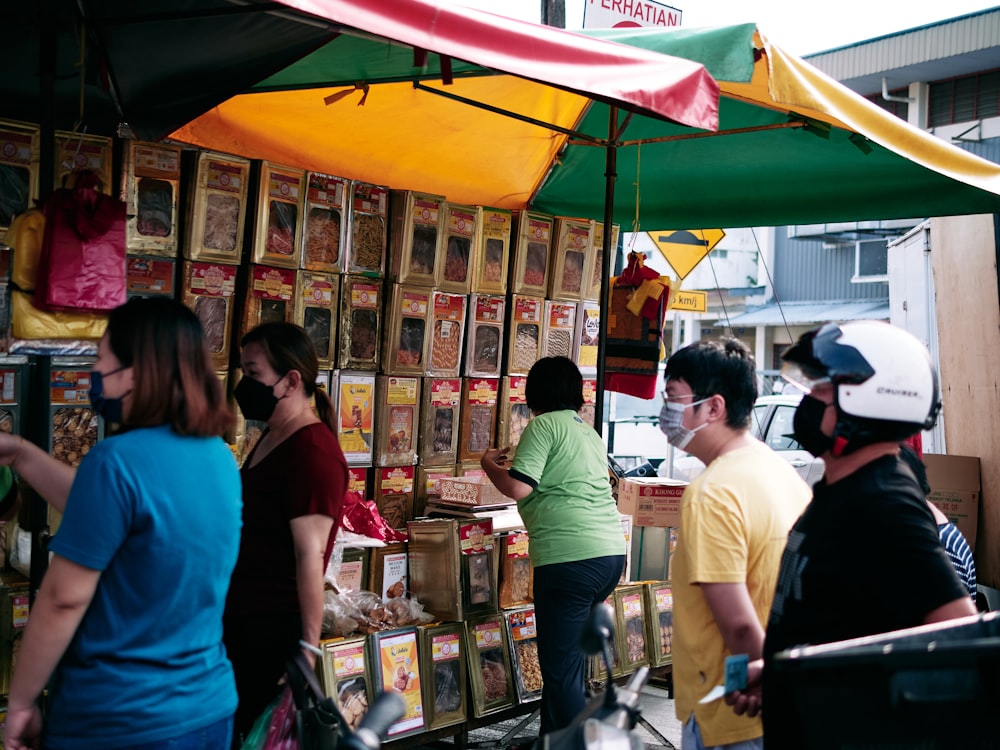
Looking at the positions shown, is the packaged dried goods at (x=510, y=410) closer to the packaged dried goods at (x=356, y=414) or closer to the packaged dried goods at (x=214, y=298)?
the packaged dried goods at (x=356, y=414)

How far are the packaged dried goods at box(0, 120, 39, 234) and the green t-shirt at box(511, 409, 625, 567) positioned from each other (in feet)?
7.91

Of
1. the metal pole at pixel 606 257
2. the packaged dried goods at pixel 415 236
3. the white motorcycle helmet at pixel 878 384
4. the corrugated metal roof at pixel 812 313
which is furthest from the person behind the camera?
the corrugated metal roof at pixel 812 313

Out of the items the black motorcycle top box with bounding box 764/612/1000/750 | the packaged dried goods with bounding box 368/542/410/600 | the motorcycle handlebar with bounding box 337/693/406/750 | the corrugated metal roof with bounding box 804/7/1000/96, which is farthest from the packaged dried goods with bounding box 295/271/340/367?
the corrugated metal roof with bounding box 804/7/1000/96

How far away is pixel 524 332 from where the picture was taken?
20.0ft

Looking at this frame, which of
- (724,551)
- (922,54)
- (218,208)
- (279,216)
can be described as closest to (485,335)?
(279,216)

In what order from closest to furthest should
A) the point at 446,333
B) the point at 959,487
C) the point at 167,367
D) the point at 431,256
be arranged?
the point at 167,367
the point at 431,256
the point at 446,333
the point at 959,487

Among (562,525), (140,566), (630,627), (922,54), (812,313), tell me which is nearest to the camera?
(140,566)

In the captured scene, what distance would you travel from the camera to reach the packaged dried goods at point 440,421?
221 inches

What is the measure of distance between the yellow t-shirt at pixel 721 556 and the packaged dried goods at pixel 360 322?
2.96 metres

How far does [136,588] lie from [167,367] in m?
0.52

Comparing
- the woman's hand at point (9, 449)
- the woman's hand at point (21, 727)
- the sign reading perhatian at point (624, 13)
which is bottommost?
the woman's hand at point (21, 727)

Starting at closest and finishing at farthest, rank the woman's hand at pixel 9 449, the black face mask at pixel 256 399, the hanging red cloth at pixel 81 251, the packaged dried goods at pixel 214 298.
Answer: the woman's hand at pixel 9 449
the hanging red cloth at pixel 81 251
the black face mask at pixel 256 399
the packaged dried goods at pixel 214 298

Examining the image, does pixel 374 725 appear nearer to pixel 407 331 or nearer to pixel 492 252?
pixel 407 331

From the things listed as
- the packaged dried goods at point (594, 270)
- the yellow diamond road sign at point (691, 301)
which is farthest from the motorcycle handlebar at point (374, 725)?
the yellow diamond road sign at point (691, 301)
